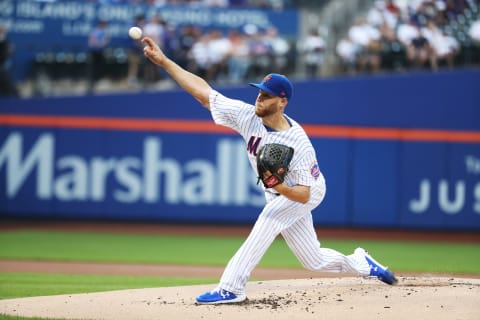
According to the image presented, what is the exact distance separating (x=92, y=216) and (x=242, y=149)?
122 inches

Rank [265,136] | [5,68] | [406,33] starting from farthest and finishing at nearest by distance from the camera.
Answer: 1. [406,33]
2. [5,68]
3. [265,136]

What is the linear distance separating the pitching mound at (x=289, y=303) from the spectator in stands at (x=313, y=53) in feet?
28.5

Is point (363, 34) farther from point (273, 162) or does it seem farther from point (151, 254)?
point (273, 162)

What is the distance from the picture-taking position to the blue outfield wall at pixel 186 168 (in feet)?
49.1

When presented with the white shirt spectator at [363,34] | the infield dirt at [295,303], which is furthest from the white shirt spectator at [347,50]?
the infield dirt at [295,303]

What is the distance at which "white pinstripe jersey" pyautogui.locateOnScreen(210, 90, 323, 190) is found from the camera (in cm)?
649

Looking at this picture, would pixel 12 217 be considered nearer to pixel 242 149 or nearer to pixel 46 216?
pixel 46 216

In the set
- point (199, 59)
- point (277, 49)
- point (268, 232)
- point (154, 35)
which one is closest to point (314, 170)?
point (268, 232)

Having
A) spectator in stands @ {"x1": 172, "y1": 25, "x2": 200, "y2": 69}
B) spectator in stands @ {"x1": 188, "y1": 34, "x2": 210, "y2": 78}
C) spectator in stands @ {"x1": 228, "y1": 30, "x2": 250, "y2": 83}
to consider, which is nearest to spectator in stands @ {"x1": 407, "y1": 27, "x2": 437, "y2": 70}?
spectator in stands @ {"x1": 228, "y1": 30, "x2": 250, "y2": 83}

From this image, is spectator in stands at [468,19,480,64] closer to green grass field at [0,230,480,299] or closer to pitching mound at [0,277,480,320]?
green grass field at [0,230,480,299]

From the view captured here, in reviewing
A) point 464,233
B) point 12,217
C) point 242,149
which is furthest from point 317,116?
point 12,217

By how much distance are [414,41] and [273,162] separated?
401 inches

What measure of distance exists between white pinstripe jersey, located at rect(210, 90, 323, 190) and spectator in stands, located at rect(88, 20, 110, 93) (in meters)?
9.10

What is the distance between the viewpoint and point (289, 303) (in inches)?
265
